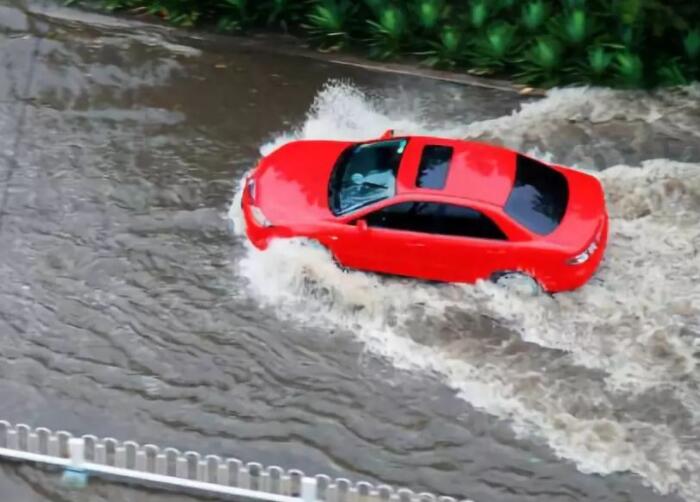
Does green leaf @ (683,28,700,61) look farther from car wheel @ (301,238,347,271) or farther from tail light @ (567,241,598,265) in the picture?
car wheel @ (301,238,347,271)

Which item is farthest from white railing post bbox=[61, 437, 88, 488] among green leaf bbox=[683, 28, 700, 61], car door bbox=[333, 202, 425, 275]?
green leaf bbox=[683, 28, 700, 61]

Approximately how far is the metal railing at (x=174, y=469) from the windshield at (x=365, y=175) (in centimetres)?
286

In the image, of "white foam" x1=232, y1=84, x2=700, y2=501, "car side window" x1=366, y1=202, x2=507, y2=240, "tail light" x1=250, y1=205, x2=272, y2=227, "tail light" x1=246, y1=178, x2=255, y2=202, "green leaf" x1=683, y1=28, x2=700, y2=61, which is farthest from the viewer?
"green leaf" x1=683, y1=28, x2=700, y2=61

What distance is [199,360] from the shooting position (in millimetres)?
10742

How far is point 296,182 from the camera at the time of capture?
1145cm

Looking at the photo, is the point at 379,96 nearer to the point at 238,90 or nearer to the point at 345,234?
the point at 238,90

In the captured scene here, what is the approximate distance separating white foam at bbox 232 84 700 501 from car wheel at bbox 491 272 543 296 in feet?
0.24

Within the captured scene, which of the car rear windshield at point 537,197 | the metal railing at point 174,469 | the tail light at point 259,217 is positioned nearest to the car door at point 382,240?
the tail light at point 259,217

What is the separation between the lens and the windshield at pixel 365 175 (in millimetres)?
10969

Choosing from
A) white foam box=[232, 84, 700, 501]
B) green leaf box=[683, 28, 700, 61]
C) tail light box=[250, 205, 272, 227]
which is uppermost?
green leaf box=[683, 28, 700, 61]

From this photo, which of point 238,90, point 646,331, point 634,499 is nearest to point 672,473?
point 634,499

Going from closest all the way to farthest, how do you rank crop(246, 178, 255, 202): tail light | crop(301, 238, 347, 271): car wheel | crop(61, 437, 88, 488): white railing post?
crop(61, 437, 88, 488): white railing post < crop(301, 238, 347, 271): car wheel < crop(246, 178, 255, 202): tail light

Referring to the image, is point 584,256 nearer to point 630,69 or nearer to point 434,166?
point 434,166

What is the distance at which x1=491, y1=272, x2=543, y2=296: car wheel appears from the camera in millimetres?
11000
